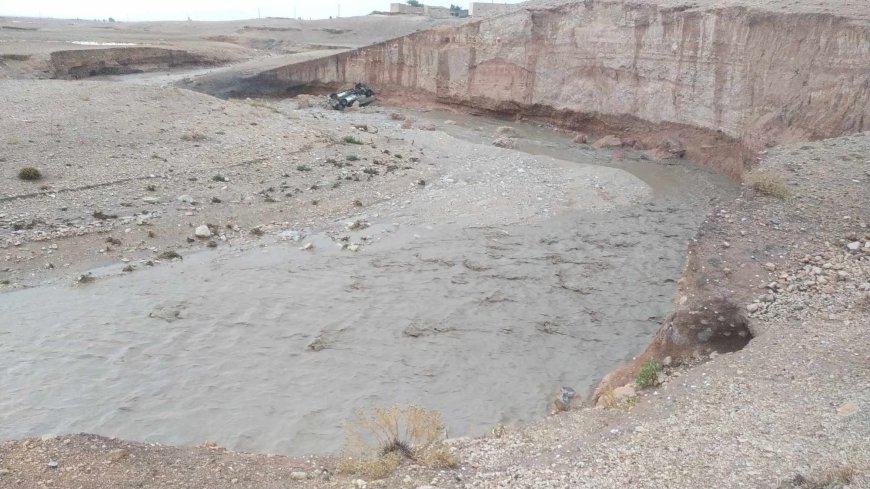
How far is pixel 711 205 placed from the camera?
57.9ft

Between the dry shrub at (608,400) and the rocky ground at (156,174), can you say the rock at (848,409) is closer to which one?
the dry shrub at (608,400)

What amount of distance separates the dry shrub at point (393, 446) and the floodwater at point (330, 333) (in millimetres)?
757

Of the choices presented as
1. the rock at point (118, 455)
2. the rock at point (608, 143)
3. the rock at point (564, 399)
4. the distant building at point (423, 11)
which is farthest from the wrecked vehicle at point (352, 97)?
the distant building at point (423, 11)

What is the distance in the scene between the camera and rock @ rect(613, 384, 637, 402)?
→ 7871 millimetres

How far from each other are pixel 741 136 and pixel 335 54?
24092mm

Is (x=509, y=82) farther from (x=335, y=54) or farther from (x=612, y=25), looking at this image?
(x=335, y=54)

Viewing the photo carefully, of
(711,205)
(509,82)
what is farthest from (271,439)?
(509,82)

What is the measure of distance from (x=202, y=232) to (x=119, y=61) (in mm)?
32565

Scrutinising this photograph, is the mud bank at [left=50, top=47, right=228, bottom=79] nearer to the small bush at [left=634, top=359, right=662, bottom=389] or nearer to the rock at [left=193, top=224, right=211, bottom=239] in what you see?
the rock at [left=193, top=224, right=211, bottom=239]

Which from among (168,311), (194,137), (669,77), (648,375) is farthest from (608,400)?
(669,77)

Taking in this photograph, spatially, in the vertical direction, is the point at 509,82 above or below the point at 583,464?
above

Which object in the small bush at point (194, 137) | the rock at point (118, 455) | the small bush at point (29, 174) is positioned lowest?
the rock at point (118, 455)

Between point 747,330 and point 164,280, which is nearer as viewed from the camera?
point 747,330

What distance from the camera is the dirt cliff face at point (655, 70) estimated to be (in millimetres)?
18297
